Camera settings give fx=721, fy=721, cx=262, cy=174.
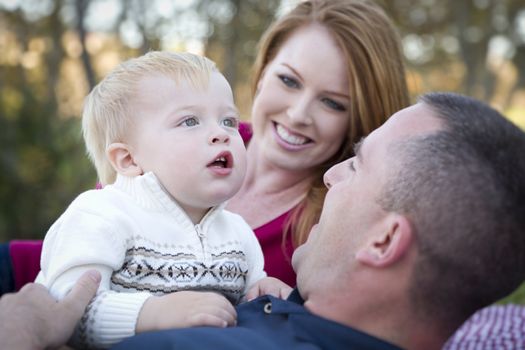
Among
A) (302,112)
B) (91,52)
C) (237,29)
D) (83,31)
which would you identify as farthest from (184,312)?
(91,52)

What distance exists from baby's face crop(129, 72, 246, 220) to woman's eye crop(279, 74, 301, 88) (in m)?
1.23

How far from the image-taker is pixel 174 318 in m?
1.78

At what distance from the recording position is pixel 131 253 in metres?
1.95

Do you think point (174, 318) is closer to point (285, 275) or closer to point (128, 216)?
point (128, 216)

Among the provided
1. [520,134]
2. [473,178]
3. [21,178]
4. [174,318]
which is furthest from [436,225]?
[21,178]

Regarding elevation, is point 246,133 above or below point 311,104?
below

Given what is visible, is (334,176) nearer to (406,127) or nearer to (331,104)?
(406,127)

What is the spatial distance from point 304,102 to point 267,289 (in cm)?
120

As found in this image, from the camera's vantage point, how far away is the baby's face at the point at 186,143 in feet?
6.68

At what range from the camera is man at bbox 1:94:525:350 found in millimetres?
1698

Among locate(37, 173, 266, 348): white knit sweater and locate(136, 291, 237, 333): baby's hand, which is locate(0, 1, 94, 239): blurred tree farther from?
locate(136, 291, 237, 333): baby's hand

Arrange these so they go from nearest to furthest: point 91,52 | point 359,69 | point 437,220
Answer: point 437,220 → point 359,69 → point 91,52

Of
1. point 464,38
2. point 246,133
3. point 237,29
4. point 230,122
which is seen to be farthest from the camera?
point 464,38

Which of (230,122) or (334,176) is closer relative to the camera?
(334,176)
